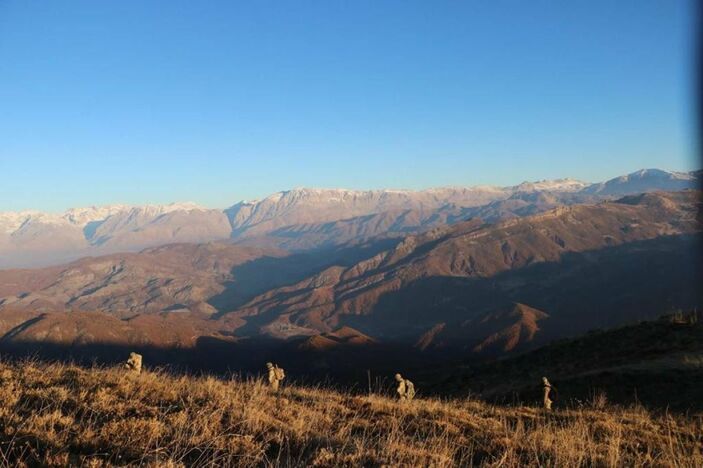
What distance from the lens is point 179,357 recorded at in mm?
186750

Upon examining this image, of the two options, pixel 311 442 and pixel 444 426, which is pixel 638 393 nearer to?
pixel 444 426

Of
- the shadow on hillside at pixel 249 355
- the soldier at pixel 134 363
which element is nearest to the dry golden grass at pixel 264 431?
the soldier at pixel 134 363

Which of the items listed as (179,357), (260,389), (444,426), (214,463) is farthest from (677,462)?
(179,357)

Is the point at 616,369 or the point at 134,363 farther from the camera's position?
the point at 616,369

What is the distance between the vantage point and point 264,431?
771 cm

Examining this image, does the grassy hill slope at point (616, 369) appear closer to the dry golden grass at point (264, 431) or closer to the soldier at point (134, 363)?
the dry golden grass at point (264, 431)

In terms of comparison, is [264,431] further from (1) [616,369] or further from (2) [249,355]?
(2) [249,355]

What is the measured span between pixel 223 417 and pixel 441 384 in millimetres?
28145

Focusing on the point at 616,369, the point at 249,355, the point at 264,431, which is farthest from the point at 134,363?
the point at 249,355

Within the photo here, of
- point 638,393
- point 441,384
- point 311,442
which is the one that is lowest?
point 441,384

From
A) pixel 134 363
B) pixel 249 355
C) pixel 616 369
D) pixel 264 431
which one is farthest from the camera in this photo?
pixel 249 355

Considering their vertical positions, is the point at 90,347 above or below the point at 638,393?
below

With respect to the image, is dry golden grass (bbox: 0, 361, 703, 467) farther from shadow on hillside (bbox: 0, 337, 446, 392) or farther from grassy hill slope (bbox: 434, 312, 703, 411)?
shadow on hillside (bbox: 0, 337, 446, 392)

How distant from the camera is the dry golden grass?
6.44m
